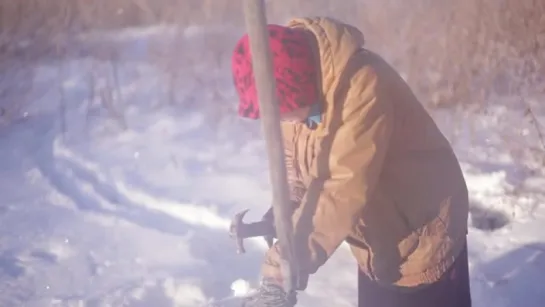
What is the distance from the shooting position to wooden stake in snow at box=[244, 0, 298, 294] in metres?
1.35

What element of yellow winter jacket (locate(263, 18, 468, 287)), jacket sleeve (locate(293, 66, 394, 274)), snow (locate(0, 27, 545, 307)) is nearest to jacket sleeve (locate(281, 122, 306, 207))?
yellow winter jacket (locate(263, 18, 468, 287))

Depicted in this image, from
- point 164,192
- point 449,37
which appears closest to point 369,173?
point 164,192

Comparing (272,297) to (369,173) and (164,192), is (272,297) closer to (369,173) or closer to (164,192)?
(369,173)

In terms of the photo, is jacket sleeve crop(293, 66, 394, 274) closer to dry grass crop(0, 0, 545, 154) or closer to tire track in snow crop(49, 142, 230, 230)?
tire track in snow crop(49, 142, 230, 230)

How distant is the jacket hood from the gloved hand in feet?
1.69

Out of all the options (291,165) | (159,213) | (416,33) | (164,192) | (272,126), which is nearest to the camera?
(272,126)

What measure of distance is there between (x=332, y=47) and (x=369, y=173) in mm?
319

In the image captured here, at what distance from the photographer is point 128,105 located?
21.4ft

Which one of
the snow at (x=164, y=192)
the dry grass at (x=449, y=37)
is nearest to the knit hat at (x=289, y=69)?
the snow at (x=164, y=192)

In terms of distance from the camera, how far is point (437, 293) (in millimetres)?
1875

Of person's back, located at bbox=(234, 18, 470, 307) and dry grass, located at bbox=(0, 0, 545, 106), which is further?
dry grass, located at bbox=(0, 0, 545, 106)

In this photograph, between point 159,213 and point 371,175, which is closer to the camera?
point 371,175

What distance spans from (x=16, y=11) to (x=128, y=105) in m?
2.68

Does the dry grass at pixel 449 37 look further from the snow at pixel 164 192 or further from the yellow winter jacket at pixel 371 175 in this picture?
the yellow winter jacket at pixel 371 175
